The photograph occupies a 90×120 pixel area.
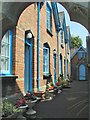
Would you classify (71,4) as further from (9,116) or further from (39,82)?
(39,82)

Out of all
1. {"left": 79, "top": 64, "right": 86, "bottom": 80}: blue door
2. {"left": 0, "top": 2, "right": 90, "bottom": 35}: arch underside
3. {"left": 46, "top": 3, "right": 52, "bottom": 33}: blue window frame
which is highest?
{"left": 46, "top": 3, "right": 52, "bottom": 33}: blue window frame

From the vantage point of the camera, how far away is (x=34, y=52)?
13.6m

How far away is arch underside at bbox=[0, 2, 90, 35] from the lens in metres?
5.96

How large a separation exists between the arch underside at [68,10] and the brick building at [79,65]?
113 ft

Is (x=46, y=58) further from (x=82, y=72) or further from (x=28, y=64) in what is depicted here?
(x=82, y=72)

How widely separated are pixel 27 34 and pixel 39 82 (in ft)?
10.8

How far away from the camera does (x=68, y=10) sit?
619 centimetres

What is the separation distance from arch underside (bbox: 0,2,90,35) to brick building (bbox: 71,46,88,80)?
3441cm

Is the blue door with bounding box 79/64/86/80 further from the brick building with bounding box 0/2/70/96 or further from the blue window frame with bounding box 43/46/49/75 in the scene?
the blue window frame with bounding box 43/46/49/75

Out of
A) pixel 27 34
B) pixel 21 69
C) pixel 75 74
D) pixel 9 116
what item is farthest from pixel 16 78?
pixel 75 74

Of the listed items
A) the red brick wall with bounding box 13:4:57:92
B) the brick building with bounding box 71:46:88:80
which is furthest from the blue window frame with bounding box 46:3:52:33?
the brick building with bounding box 71:46:88:80

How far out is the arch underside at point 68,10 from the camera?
19.6ft

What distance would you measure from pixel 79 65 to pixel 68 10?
3610 centimetres

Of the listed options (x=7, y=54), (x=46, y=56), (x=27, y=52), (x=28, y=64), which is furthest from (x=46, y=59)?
(x=7, y=54)
